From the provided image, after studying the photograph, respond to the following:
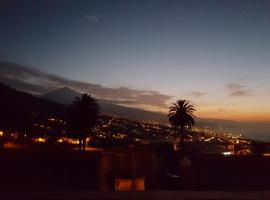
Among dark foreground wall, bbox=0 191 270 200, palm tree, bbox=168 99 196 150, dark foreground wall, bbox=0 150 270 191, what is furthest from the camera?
palm tree, bbox=168 99 196 150

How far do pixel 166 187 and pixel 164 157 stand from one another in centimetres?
774

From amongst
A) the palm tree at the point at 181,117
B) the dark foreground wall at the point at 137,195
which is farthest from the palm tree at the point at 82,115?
the dark foreground wall at the point at 137,195

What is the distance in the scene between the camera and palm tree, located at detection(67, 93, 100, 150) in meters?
61.8

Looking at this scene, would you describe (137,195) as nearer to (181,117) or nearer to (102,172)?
(102,172)

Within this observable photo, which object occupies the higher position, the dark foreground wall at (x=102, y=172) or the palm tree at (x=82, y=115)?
the palm tree at (x=82, y=115)

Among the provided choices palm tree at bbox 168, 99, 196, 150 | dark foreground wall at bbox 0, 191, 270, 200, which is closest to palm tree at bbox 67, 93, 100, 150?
palm tree at bbox 168, 99, 196, 150

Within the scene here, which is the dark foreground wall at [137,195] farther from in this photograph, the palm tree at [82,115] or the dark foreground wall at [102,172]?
the palm tree at [82,115]

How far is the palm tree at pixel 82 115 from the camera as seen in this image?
6177 cm

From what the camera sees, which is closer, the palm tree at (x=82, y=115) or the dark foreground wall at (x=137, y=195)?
the dark foreground wall at (x=137, y=195)

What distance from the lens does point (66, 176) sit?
16.1 meters

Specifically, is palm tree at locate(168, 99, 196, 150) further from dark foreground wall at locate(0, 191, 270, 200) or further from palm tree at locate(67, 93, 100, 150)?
dark foreground wall at locate(0, 191, 270, 200)

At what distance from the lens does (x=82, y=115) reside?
6209 centimetres

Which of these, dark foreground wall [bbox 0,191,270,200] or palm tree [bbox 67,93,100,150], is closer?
dark foreground wall [bbox 0,191,270,200]

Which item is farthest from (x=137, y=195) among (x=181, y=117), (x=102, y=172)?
(x=181, y=117)
